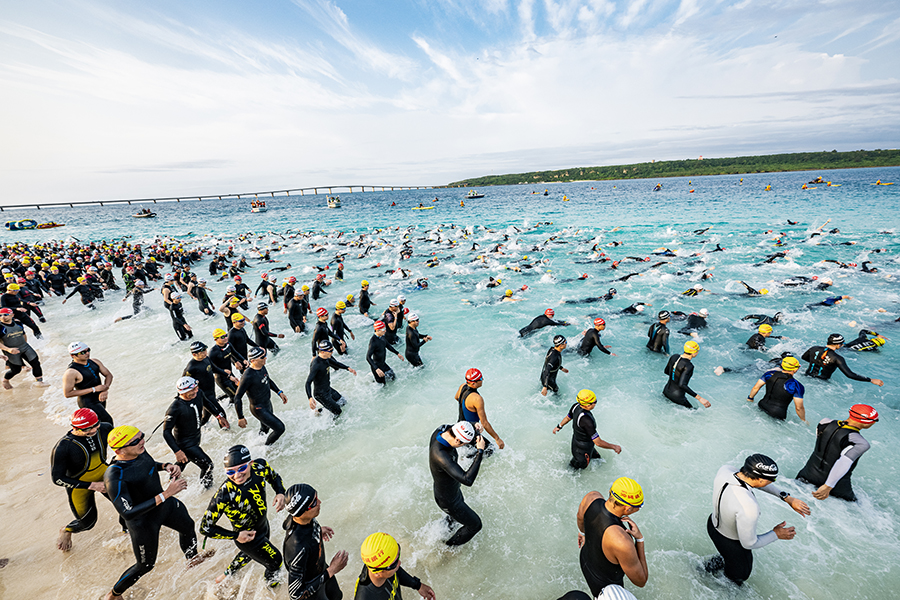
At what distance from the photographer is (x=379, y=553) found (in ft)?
10.7

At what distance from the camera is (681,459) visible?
750cm

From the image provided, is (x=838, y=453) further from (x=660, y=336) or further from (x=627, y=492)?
(x=660, y=336)

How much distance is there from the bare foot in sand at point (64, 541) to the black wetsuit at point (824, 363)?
53.2 ft

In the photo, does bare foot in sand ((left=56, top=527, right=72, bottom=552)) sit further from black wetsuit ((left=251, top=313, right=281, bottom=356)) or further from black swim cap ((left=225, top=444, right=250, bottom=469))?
black wetsuit ((left=251, top=313, right=281, bottom=356))

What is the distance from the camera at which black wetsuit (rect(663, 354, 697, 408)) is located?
27.7 feet

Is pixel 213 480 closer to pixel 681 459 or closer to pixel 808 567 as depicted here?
pixel 681 459

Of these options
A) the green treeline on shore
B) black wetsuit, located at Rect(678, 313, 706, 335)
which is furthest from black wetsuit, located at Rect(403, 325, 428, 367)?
the green treeline on shore

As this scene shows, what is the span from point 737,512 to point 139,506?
741 centimetres

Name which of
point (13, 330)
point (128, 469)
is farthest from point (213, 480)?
point (13, 330)

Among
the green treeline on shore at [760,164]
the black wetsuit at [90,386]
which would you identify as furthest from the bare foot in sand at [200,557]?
the green treeline on shore at [760,164]

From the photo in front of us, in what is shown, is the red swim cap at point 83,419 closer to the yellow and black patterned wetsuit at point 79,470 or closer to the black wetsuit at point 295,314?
the yellow and black patterned wetsuit at point 79,470

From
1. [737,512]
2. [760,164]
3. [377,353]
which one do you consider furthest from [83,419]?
[760,164]

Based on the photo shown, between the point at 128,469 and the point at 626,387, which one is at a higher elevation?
the point at 128,469

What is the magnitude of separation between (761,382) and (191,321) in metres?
21.8
